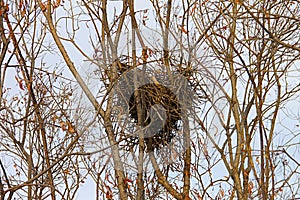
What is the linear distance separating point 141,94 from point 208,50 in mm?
391

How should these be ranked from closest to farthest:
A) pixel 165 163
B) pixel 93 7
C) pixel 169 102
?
pixel 169 102, pixel 165 163, pixel 93 7

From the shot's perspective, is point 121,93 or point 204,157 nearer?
point 121,93

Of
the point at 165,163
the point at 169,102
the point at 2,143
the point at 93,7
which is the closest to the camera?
the point at 169,102

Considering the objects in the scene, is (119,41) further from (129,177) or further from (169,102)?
(129,177)

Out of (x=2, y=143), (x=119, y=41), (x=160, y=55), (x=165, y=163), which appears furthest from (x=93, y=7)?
(x=2, y=143)

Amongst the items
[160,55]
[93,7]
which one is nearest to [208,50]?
[160,55]

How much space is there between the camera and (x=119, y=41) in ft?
7.16

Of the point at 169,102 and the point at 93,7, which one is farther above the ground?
the point at 93,7

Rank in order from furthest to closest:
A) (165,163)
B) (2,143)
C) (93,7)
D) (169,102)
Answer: (2,143) → (93,7) → (165,163) → (169,102)

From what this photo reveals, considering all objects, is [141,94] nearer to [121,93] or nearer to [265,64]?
[121,93]

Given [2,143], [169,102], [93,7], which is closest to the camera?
[169,102]

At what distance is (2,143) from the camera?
111 inches

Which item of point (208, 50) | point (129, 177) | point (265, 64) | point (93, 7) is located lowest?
point (129, 177)

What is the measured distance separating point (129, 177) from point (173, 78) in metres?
0.45
